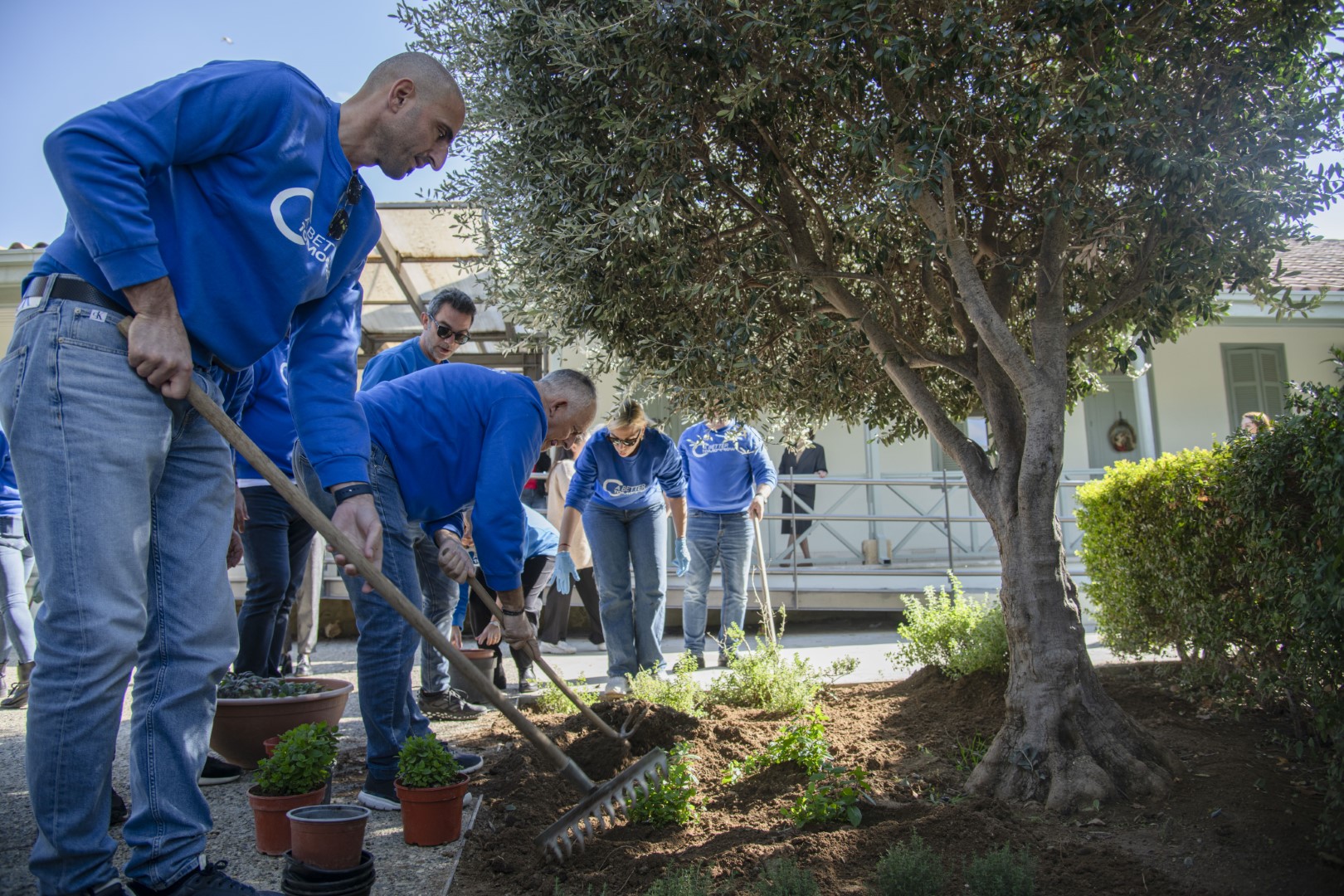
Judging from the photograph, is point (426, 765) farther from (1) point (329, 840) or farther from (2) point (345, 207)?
(2) point (345, 207)

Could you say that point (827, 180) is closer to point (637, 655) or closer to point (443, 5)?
point (443, 5)

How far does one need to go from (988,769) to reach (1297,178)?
2275 mm

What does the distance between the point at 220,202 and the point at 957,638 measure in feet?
13.6

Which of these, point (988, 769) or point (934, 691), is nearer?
point (988, 769)

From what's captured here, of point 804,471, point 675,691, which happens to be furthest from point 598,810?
point 804,471

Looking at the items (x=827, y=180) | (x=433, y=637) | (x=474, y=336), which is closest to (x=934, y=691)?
(x=827, y=180)

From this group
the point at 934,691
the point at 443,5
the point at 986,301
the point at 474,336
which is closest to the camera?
the point at 986,301

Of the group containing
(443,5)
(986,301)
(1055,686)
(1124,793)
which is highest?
(443,5)

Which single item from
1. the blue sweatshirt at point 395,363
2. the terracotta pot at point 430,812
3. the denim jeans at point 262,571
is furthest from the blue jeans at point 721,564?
the terracotta pot at point 430,812

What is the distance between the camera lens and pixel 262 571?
12.5 feet

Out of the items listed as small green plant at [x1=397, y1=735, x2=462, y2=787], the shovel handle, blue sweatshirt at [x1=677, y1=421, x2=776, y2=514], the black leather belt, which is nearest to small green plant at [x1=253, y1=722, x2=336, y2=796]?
small green plant at [x1=397, y1=735, x2=462, y2=787]

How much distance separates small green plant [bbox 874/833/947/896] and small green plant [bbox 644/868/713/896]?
1.48ft

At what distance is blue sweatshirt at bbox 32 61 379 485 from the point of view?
5.99 feet

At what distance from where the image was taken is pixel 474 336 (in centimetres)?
1073
